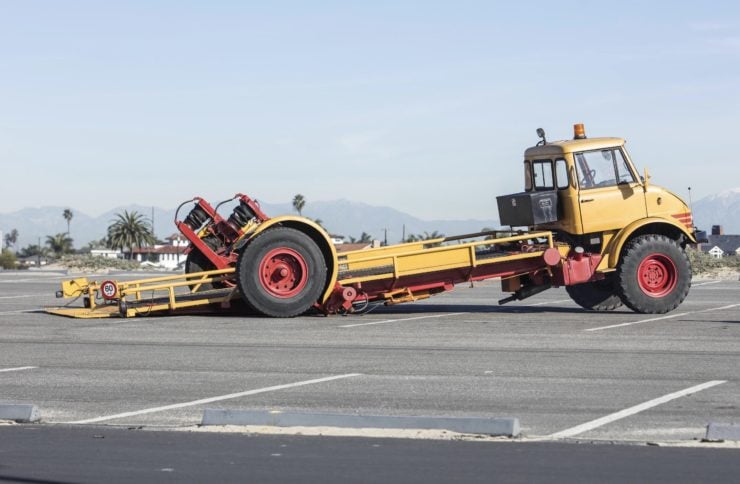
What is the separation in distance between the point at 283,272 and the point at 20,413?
31.5ft

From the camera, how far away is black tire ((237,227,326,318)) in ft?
59.8

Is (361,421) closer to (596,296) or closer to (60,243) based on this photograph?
(596,296)

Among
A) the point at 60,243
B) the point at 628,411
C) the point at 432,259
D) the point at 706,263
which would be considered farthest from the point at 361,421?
the point at 60,243

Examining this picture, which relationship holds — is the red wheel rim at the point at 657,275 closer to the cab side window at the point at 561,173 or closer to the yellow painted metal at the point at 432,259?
the yellow painted metal at the point at 432,259

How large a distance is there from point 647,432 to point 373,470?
2416mm

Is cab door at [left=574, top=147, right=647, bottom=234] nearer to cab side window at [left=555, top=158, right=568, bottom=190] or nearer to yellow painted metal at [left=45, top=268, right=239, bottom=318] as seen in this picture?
cab side window at [left=555, top=158, right=568, bottom=190]

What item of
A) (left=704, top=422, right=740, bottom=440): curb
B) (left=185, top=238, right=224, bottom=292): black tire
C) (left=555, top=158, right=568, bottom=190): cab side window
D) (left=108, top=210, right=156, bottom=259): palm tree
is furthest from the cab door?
(left=108, top=210, right=156, bottom=259): palm tree

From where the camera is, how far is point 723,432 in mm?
7887

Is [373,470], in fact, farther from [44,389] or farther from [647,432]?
[44,389]

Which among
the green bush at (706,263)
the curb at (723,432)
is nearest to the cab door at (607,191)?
the curb at (723,432)

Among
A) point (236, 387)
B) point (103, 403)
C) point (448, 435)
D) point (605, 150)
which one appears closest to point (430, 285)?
point (605, 150)

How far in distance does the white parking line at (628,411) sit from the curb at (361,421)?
395 mm

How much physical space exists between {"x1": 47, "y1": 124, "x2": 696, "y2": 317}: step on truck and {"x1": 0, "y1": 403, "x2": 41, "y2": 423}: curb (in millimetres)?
9225

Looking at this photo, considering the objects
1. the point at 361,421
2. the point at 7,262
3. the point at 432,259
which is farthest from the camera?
the point at 7,262
